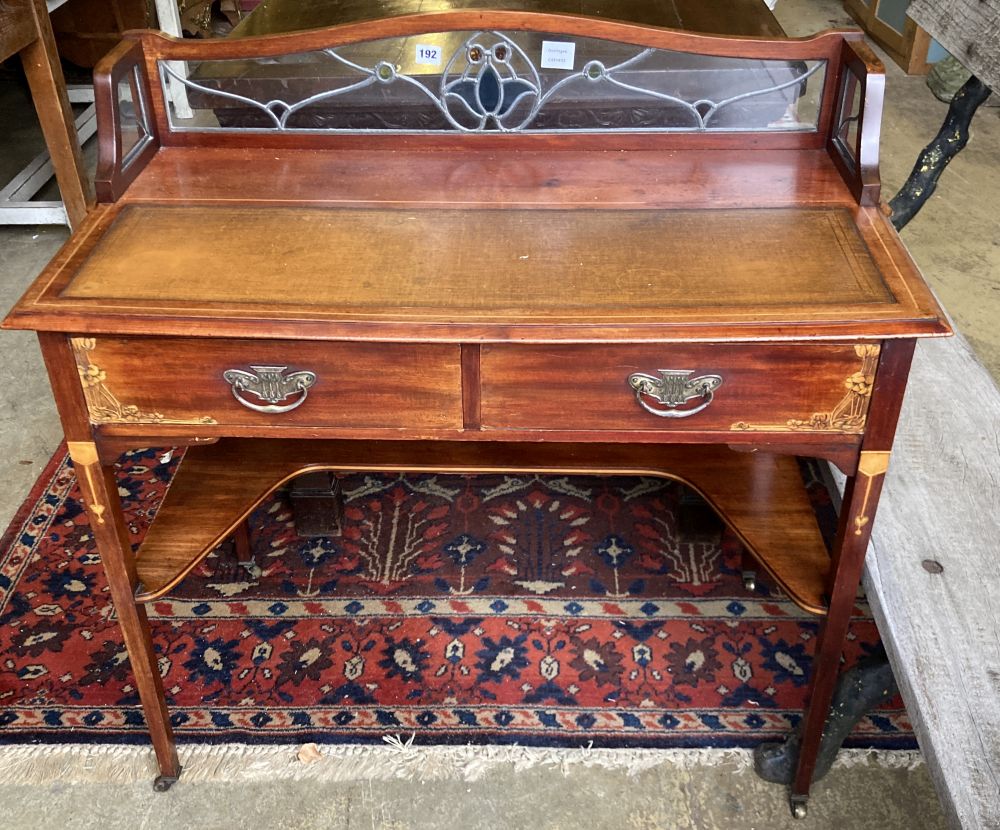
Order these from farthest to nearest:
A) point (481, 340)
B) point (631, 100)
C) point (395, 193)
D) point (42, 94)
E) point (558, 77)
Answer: point (42, 94) → point (558, 77) → point (631, 100) → point (395, 193) → point (481, 340)

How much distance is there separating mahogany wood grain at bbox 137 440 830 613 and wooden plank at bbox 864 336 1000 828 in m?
0.18

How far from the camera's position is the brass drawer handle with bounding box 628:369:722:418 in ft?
4.27

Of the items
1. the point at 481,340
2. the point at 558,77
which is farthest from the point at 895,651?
the point at 558,77

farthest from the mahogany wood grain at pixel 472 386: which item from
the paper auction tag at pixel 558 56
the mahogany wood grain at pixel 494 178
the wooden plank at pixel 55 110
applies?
the wooden plank at pixel 55 110

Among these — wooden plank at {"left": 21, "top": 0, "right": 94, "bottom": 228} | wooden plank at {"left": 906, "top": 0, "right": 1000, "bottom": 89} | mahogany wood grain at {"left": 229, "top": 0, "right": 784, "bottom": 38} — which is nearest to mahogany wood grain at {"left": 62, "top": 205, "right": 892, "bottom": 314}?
wooden plank at {"left": 906, "top": 0, "right": 1000, "bottom": 89}

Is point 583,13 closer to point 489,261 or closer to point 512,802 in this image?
point 489,261

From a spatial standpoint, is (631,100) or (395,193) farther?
(631,100)

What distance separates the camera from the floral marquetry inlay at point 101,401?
131 cm

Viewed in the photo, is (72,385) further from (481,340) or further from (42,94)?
(42,94)

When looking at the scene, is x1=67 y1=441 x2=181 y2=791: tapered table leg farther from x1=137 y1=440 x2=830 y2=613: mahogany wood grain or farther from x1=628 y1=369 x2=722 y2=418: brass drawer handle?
x1=628 y1=369 x2=722 y2=418: brass drawer handle

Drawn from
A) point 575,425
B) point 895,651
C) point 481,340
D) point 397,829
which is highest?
point 481,340

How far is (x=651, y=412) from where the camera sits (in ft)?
4.41

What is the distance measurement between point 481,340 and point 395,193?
44 centimetres

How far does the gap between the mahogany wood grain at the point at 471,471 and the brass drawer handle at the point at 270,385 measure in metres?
0.43
